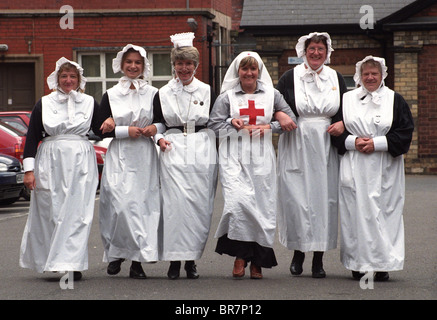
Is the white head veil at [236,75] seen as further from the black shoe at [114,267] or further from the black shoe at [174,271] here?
the black shoe at [114,267]

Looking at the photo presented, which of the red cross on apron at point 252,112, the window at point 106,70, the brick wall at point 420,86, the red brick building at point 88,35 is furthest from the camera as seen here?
the window at point 106,70

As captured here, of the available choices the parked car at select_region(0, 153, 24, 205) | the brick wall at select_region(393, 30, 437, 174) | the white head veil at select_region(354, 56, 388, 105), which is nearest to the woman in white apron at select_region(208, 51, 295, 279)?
the white head veil at select_region(354, 56, 388, 105)

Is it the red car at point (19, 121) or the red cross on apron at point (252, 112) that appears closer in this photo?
the red cross on apron at point (252, 112)

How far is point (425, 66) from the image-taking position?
30938 millimetres

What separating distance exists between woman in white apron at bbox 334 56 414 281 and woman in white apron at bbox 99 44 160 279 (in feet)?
5.59

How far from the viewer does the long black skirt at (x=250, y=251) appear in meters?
8.98

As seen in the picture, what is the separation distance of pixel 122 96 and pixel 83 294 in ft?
6.64

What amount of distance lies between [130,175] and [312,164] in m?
1.65

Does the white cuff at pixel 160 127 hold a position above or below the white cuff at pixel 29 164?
above

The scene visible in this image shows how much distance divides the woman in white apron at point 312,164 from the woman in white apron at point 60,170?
180 cm

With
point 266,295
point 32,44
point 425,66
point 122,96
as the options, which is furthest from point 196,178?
point 32,44

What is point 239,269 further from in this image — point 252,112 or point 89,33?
point 89,33

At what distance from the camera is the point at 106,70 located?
111 feet

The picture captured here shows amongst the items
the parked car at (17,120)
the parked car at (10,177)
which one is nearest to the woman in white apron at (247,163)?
the parked car at (10,177)
